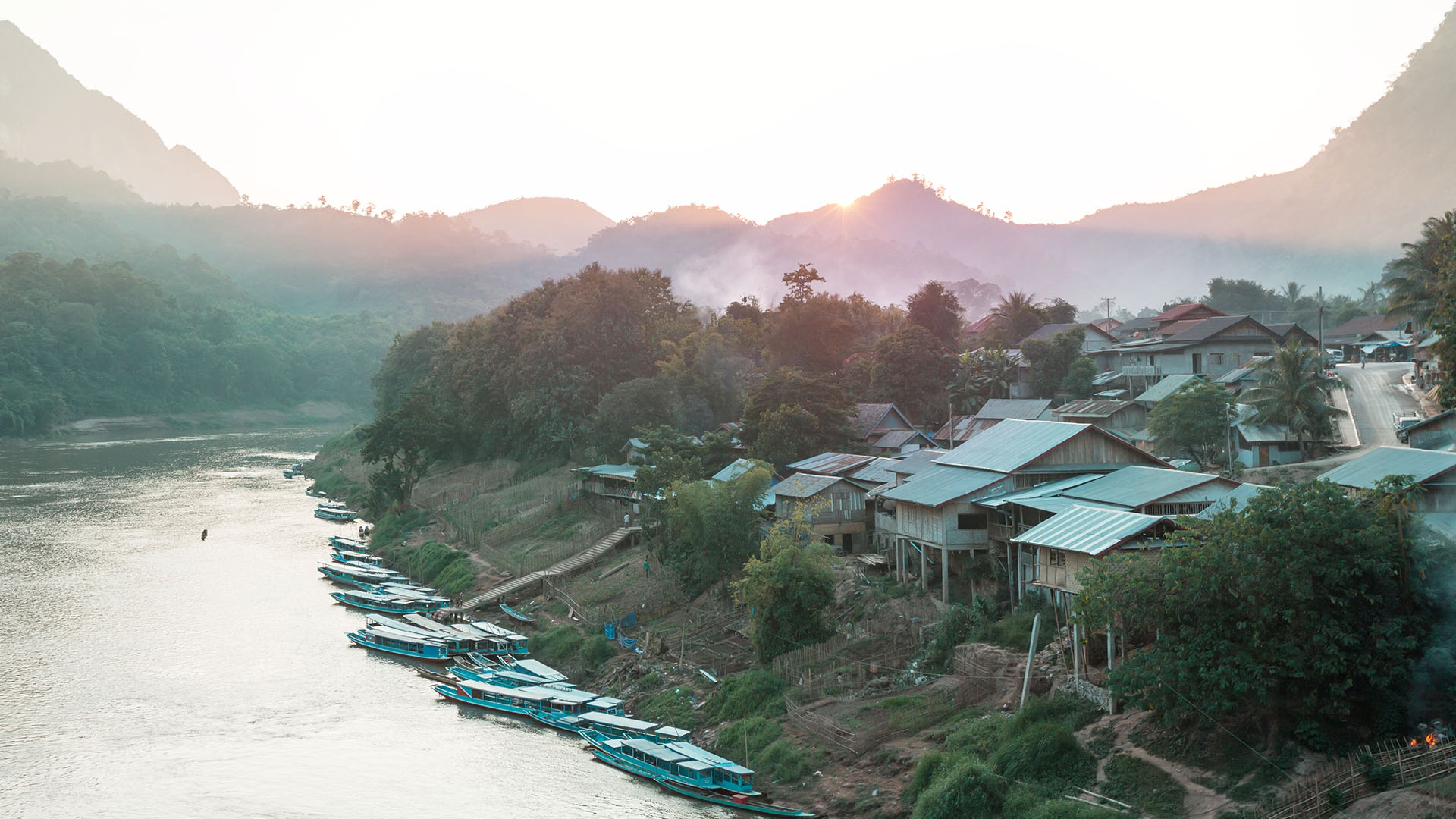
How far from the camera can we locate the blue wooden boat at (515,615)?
121 feet

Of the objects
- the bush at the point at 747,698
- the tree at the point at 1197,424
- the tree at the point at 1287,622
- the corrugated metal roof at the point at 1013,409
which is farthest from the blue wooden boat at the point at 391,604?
the tree at the point at 1287,622

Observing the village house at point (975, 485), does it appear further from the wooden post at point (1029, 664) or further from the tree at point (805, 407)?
the tree at point (805, 407)

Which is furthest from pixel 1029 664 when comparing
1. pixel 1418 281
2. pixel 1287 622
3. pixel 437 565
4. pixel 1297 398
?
pixel 437 565

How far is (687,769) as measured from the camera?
23.2 m

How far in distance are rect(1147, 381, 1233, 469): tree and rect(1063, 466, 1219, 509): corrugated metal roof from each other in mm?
10846

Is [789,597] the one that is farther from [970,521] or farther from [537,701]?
[537,701]

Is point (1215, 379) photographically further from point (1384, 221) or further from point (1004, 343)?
point (1384, 221)

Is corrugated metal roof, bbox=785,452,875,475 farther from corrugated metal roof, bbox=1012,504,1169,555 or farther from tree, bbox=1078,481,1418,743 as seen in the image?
tree, bbox=1078,481,1418,743

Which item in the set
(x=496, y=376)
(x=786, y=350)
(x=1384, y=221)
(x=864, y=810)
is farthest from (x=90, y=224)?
(x=1384, y=221)

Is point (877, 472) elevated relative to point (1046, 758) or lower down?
elevated

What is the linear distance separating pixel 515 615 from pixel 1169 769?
81.5ft

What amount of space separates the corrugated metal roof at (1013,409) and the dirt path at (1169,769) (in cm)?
2951

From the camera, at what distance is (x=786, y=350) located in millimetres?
62750

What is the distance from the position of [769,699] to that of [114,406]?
4234 inches
